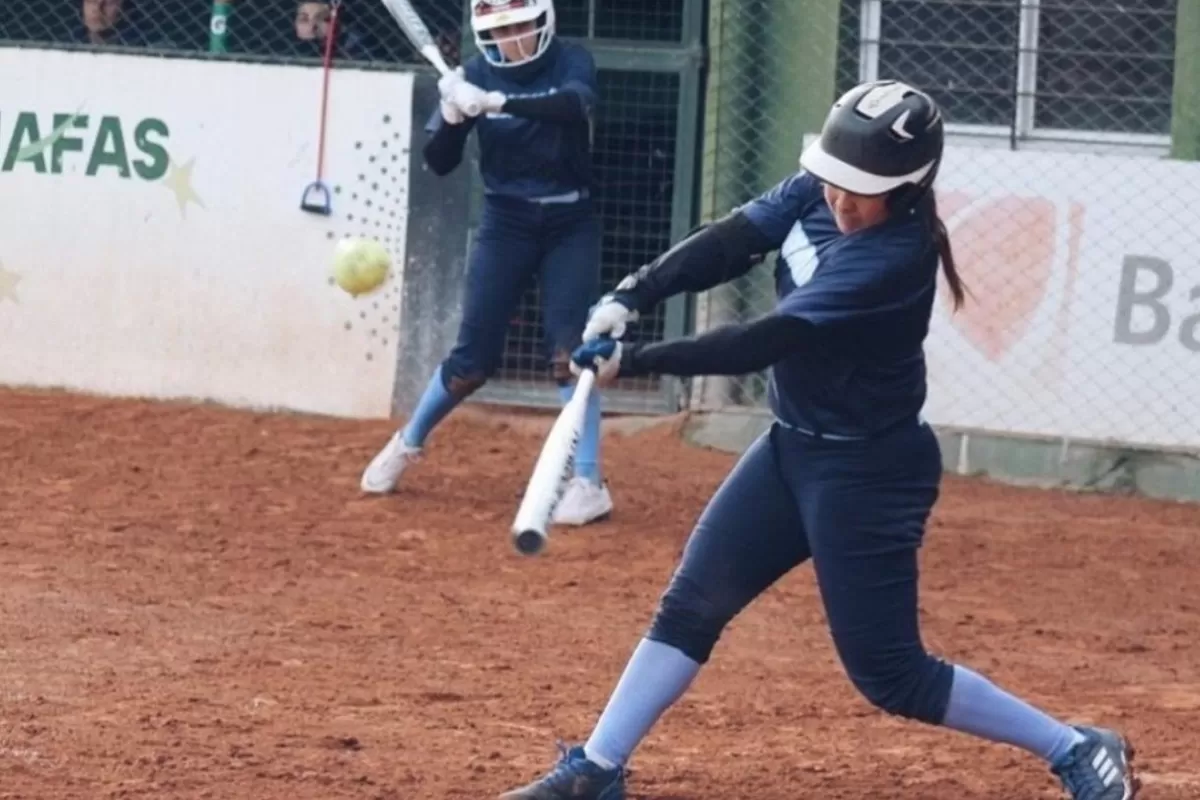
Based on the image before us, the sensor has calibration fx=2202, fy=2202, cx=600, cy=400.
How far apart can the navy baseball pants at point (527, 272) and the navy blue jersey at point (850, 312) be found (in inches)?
143

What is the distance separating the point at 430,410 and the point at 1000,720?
4.38 meters

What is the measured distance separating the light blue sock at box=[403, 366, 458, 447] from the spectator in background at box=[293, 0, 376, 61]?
9.51 feet

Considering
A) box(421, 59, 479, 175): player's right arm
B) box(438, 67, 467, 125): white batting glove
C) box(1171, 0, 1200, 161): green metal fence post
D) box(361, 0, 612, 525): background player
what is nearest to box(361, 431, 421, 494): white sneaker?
box(361, 0, 612, 525): background player

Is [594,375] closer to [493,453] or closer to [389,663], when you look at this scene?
[389,663]

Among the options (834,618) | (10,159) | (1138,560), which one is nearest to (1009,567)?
(1138,560)

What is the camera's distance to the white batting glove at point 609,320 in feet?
15.5

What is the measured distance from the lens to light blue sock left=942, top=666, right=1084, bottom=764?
4918 millimetres

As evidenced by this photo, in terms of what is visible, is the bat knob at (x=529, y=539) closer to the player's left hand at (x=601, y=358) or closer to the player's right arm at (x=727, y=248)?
the player's left hand at (x=601, y=358)

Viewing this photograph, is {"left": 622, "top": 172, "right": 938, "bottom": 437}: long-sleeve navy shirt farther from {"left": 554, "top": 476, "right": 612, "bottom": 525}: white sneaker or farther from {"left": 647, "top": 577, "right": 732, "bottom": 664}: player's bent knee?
{"left": 554, "top": 476, "right": 612, "bottom": 525}: white sneaker

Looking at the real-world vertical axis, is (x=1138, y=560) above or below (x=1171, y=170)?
below

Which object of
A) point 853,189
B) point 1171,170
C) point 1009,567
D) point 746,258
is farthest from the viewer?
point 1171,170

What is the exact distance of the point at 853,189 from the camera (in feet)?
15.1

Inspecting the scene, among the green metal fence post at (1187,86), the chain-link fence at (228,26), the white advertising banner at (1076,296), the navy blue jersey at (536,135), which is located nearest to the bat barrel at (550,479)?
the navy blue jersey at (536,135)

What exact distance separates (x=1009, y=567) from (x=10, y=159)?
5697 millimetres
